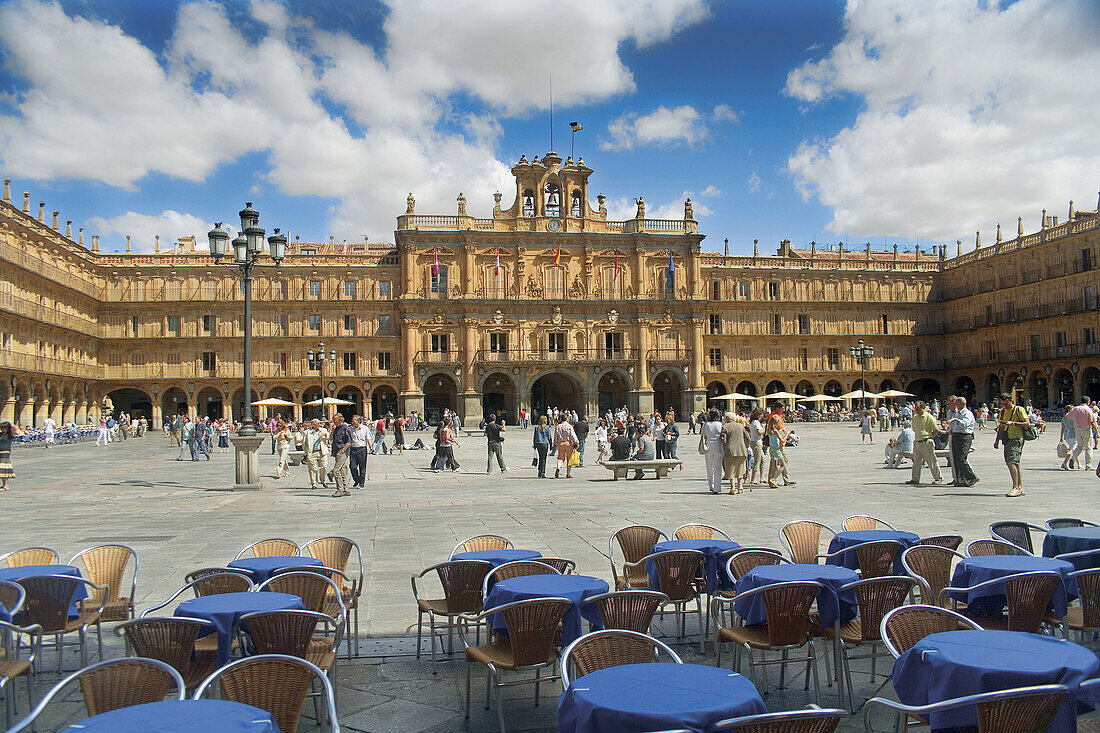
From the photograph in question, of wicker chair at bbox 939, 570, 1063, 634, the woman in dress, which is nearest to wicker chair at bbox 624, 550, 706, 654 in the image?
wicker chair at bbox 939, 570, 1063, 634

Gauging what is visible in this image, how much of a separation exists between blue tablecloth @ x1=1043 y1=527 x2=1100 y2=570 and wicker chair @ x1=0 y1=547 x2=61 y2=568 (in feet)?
23.7

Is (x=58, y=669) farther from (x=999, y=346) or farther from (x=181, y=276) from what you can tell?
(x=999, y=346)

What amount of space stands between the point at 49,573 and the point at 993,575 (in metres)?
5.99

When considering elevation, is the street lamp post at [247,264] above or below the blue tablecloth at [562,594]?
above

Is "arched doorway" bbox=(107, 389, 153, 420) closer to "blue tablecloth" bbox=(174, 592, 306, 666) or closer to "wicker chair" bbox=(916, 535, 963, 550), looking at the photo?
"blue tablecloth" bbox=(174, 592, 306, 666)

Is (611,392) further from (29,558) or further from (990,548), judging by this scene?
(29,558)

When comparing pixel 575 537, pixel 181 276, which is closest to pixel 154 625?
pixel 575 537

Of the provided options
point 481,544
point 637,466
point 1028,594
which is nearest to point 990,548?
point 1028,594

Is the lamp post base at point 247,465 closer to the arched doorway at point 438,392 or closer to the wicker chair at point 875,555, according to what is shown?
the wicker chair at point 875,555

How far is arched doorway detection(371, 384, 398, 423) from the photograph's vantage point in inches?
2026

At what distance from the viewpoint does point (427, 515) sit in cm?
1186

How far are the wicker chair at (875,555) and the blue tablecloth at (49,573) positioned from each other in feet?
16.6

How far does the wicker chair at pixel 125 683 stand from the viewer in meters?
3.27

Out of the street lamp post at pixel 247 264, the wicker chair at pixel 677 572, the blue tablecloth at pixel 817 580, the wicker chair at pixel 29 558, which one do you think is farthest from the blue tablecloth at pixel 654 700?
the street lamp post at pixel 247 264
